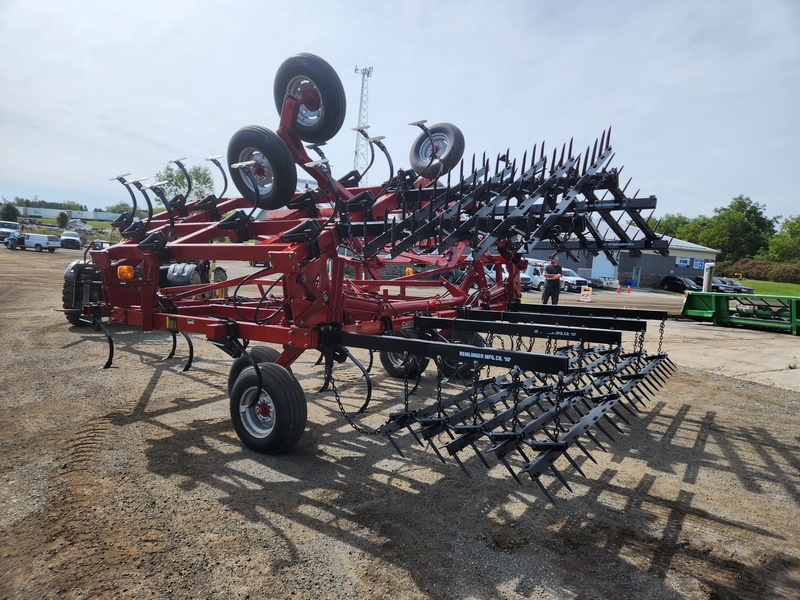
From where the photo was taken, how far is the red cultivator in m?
3.87

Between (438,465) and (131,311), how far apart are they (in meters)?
3.48

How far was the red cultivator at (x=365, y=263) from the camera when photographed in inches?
152

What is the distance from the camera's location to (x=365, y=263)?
4.94m

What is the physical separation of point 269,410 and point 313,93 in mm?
3107

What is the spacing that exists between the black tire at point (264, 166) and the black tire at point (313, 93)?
68 centimetres

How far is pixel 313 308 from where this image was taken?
169 inches

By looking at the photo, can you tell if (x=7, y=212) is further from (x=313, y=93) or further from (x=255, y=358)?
(x=313, y=93)

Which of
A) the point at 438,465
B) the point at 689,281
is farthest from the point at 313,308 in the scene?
the point at 689,281

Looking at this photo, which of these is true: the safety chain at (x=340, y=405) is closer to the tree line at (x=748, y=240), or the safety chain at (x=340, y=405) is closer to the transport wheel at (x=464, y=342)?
the transport wheel at (x=464, y=342)

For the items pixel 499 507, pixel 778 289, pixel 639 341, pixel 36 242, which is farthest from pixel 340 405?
pixel 778 289

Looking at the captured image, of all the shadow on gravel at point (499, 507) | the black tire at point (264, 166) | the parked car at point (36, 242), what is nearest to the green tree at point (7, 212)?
the parked car at point (36, 242)

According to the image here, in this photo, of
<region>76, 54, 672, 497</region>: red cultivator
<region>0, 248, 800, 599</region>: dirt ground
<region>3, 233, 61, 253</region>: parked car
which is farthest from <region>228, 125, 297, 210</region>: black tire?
<region>3, 233, 61, 253</region>: parked car

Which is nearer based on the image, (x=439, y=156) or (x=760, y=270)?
(x=439, y=156)

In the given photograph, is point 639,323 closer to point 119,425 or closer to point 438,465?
point 438,465
